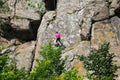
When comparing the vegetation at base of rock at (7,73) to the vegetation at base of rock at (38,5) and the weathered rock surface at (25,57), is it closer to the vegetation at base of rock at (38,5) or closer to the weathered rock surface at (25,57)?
the weathered rock surface at (25,57)

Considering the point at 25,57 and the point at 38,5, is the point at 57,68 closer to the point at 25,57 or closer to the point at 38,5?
the point at 25,57

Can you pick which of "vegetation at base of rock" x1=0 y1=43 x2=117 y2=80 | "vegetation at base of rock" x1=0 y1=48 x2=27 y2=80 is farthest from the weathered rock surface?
"vegetation at base of rock" x1=0 y1=48 x2=27 y2=80

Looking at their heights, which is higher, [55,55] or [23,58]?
[55,55]

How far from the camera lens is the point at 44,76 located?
14.9 metres

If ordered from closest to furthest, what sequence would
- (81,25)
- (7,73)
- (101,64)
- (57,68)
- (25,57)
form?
(7,73) → (101,64) → (57,68) → (81,25) → (25,57)

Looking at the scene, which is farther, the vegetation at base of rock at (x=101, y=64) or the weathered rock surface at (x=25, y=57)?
the weathered rock surface at (x=25, y=57)

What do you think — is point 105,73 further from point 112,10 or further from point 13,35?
point 13,35

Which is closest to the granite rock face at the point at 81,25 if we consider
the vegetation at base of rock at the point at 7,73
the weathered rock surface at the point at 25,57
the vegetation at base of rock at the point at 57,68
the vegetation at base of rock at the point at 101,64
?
the weathered rock surface at the point at 25,57

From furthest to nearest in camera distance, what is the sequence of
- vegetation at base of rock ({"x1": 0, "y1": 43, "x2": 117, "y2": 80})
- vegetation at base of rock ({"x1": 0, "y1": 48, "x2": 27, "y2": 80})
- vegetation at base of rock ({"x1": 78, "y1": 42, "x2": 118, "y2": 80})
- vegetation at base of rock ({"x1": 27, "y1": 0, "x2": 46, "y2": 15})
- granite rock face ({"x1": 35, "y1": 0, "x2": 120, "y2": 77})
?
vegetation at base of rock ({"x1": 27, "y1": 0, "x2": 46, "y2": 15}) < granite rock face ({"x1": 35, "y1": 0, "x2": 120, "y2": 77}) < vegetation at base of rock ({"x1": 78, "y1": 42, "x2": 118, "y2": 80}) < vegetation at base of rock ({"x1": 0, "y1": 43, "x2": 117, "y2": 80}) < vegetation at base of rock ({"x1": 0, "y1": 48, "x2": 27, "y2": 80})

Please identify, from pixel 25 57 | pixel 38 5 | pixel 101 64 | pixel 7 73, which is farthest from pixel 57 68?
pixel 38 5

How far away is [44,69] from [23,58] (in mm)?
20015

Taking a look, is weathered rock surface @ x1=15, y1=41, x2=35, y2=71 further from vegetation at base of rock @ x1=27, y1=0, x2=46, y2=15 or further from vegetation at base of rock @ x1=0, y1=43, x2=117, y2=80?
vegetation at base of rock @ x1=0, y1=43, x2=117, y2=80

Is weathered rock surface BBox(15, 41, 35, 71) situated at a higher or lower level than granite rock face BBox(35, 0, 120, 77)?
lower

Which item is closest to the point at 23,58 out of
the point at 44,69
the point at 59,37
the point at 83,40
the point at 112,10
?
the point at 59,37
